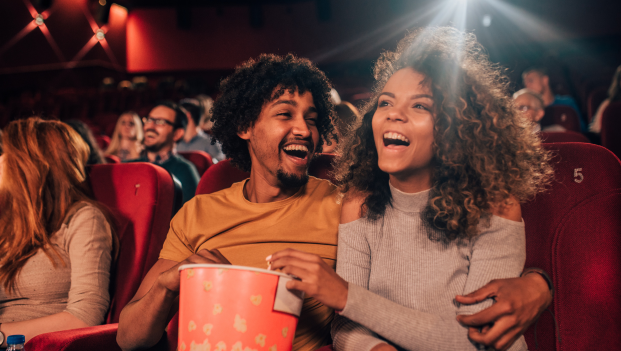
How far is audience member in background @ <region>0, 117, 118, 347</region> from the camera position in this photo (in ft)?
4.09

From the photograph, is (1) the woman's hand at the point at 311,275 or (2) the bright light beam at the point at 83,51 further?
(2) the bright light beam at the point at 83,51

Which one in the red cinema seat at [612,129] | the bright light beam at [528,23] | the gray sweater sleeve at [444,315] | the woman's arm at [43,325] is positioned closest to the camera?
the gray sweater sleeve at [444,315]

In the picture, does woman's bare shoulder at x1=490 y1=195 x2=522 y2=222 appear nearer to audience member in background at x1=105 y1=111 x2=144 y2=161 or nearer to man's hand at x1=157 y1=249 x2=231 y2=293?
man's hand at x1=157 y1=249 x2=231 y2=293

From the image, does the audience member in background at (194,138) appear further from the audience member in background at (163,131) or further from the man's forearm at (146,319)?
the man's forearm at (146,319)

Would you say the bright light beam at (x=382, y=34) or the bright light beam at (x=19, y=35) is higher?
the bright light beam at (x=19, y=35)

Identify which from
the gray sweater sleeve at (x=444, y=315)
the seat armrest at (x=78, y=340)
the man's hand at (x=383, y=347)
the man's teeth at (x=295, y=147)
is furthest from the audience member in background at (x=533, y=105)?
the seat armrest at (x=78, y=340)

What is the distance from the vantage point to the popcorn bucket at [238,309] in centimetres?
71

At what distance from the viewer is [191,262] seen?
89 centimetres

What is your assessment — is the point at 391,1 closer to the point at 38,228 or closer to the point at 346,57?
the point at 346,57

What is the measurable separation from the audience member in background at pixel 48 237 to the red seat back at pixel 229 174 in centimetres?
32

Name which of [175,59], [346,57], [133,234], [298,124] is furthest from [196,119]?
[175,59]

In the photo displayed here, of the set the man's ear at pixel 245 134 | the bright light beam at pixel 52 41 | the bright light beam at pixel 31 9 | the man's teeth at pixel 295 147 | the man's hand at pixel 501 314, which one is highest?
the bright light beam at pixel 31 9

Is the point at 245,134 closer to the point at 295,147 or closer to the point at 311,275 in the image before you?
the point at 295,147

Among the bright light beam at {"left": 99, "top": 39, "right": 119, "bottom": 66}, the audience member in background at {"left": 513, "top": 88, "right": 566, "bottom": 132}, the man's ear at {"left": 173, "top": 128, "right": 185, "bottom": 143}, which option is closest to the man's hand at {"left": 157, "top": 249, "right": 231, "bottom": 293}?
the man's ear at {"left": 173, "top": 128, "right": 185, "bottom": 143}
